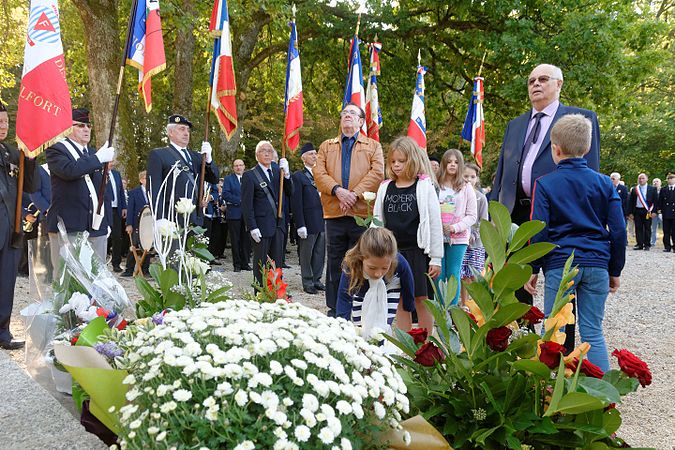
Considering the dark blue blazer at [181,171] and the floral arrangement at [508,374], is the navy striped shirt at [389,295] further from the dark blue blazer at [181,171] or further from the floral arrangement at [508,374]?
the dark blue blazer at [181,171]

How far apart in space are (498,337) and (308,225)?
7.38m

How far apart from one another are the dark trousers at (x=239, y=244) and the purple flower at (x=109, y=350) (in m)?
8.71

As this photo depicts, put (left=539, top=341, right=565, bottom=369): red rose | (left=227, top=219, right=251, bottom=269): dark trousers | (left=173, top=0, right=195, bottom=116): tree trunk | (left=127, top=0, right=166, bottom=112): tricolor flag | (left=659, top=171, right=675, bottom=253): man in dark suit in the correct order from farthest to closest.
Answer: (left=659, top=171, right=675, bottom=253): man in dark suit → (left=173, top=0, right=195, bottom=116): tree trunk → (left=227, top=219, right=251, bottom=269): dark trousers → (left=127, top=0, right=166, bottom=112): tricolor flag → (left=539, top=341, right=565, bottom=369): red rose

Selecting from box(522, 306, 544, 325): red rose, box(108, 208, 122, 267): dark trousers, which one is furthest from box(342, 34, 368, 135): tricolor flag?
box(522, 306, 544, 325): red rose

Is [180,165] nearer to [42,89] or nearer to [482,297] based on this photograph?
[42,89]

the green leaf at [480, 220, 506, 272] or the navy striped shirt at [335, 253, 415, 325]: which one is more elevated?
the green leaf at [480, 220, 506, 272]

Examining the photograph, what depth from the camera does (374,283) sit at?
3789 mm

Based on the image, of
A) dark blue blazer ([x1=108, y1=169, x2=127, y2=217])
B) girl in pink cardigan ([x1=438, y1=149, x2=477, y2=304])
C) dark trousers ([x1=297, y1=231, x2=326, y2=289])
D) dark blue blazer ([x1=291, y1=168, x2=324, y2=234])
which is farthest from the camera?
dark blue blazer ([x1=108, y1=169, x2=127, y2=217])

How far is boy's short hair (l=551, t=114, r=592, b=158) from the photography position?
3.34 m

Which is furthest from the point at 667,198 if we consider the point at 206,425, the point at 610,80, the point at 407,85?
the point at 206,425

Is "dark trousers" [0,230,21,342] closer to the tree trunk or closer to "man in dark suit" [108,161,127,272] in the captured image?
"man in dark suit" [108,161,127,272]

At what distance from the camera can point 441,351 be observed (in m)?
2.03

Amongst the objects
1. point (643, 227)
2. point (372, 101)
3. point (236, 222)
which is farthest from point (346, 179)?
point (643, 227)

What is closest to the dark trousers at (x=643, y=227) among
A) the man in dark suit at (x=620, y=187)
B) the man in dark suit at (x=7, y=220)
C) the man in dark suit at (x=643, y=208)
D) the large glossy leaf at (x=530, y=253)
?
the man in dark suit at (x=643, y=208)
